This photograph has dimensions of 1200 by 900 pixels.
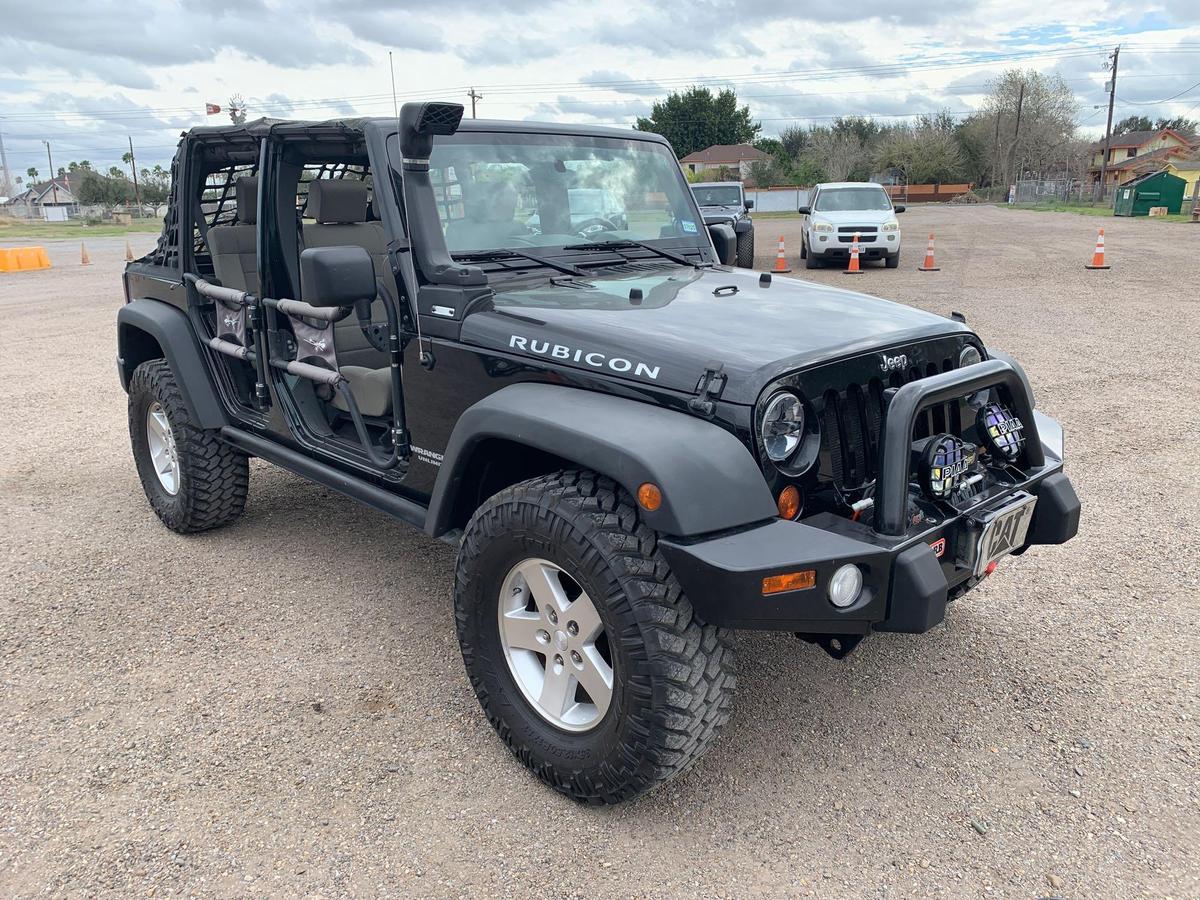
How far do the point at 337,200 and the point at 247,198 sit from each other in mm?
640

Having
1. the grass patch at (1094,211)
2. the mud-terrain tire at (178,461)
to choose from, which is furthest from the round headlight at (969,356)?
the grass patch at (1094,211)

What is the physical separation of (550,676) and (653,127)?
242 ft

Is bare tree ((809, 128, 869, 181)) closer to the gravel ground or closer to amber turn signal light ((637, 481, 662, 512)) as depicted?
the gravel ground

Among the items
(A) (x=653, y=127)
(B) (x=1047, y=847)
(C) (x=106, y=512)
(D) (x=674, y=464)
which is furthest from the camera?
(A) (x=653, y=127)

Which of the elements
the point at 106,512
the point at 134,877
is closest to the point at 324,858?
the point at 134,877

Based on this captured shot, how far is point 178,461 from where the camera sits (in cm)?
453

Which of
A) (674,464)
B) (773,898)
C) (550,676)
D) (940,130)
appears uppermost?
(940,130)

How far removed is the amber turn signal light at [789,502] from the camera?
2561 mm

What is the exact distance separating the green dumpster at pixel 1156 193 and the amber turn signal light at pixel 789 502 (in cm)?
3590

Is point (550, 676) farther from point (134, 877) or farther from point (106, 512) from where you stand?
point (106, 512)

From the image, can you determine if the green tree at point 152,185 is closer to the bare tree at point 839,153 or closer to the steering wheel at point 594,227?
the bare tree at point 839,153

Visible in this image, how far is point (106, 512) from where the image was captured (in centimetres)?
513

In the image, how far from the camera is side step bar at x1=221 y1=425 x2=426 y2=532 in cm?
336

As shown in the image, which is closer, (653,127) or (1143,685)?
(1143,685)
